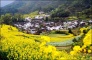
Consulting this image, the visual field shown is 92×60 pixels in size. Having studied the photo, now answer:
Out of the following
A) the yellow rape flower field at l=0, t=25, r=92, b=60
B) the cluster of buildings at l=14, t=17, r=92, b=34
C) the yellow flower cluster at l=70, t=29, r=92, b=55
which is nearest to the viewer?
the yellow rape flower field at l=0, t=25, r=92, b=60

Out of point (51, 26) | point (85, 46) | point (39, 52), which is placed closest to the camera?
point (39, 52)

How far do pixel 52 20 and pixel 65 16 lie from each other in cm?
666

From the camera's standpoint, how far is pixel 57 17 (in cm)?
10475

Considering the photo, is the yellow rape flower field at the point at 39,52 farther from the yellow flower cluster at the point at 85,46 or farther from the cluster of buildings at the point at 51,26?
the cluster of buildings at the point at 51,26

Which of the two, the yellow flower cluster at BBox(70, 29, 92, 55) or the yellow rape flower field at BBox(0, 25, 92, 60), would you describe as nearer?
the yellow rape flower field at BBox(0, 25, 92, 60)

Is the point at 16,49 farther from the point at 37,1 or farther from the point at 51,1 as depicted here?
the point at 37,1

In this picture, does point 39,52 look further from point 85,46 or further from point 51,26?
point 51,26

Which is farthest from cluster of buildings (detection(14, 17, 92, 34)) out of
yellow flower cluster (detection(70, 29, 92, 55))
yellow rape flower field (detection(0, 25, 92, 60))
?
yellow rape flower field (detection(0, 25, 92, 60))

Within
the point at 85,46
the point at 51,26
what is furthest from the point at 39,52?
the point at 51,26

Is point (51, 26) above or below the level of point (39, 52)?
below

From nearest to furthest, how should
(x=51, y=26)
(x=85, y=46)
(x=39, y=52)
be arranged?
1. (x=39, y=52)
2. (x=85, y=46)
3. (x=51, y=26)

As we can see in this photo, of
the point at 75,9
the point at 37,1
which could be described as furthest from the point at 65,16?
the point at 37,1

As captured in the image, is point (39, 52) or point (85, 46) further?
point (85, 46)

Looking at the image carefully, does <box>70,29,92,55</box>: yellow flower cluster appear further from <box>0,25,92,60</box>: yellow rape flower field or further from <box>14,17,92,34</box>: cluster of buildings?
<box>14,17,92,34</box>: cluster of buildings
